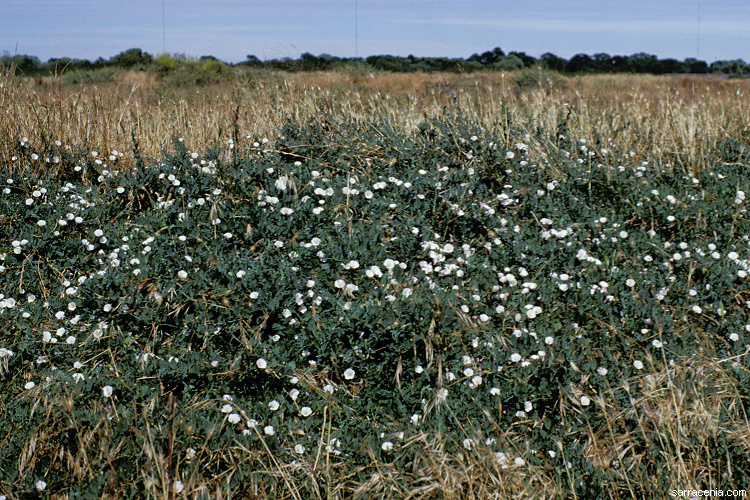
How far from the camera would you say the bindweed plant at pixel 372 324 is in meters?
2.41

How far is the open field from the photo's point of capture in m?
2.41

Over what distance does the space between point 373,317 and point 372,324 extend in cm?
4

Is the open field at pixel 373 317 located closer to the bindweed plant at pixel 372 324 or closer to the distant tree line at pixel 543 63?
the bindweed plant at pixel 372 324

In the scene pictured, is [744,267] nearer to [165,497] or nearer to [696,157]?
[696,157]

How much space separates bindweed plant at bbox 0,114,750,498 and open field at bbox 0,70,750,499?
0.7 inches

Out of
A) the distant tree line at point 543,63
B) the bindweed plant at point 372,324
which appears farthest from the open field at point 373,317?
the distant tree line at point 543,63

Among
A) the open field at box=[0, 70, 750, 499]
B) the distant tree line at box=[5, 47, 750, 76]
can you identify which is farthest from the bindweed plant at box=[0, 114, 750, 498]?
the distant tree line at box=[5, 47, 750, 76]

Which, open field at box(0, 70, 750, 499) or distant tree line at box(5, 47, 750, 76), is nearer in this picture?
open field at box(0, 70, 750, 499)

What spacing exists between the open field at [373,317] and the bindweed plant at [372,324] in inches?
0.7

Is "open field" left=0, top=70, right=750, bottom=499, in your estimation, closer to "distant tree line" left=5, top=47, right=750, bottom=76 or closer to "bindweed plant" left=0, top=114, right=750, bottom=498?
"bindweed plant" left=0, top=114, right=750, bottom=498

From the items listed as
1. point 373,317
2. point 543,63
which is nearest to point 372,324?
point 373,317

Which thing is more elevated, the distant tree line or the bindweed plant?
the distant tree line

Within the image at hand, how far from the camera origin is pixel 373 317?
120 inches

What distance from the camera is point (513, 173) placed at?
182 inches
